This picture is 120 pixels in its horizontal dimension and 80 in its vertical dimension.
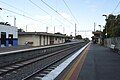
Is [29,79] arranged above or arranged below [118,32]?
below

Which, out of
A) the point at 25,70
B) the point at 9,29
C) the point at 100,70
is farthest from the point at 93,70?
the point at 9,29

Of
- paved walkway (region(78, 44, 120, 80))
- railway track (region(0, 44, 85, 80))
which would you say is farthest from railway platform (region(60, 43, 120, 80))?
railway track (region(0, 44, 85, 80))

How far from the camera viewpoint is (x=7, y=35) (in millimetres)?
64812

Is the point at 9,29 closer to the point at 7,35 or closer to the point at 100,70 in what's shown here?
the point at 7,35

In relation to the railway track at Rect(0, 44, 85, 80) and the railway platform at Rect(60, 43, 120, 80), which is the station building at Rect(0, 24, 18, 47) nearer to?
the railway track at Rect(0, 44, 85, 80)

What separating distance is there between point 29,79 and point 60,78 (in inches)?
58.3

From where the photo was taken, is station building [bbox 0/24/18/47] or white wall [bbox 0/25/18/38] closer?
station building [bbox 0/24/18/47]

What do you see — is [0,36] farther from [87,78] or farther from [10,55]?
[87,78]

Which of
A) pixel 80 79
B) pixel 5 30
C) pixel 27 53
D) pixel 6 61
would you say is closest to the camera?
pixel 80 79

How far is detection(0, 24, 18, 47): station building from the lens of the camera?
60.6 metres

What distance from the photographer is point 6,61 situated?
20.3 m

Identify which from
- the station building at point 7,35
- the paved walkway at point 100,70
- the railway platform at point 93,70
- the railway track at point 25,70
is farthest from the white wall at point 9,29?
the railway track at point 25,70

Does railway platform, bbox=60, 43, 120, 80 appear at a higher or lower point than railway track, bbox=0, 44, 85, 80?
higher

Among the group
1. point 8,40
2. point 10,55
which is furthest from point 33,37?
point 10,55
